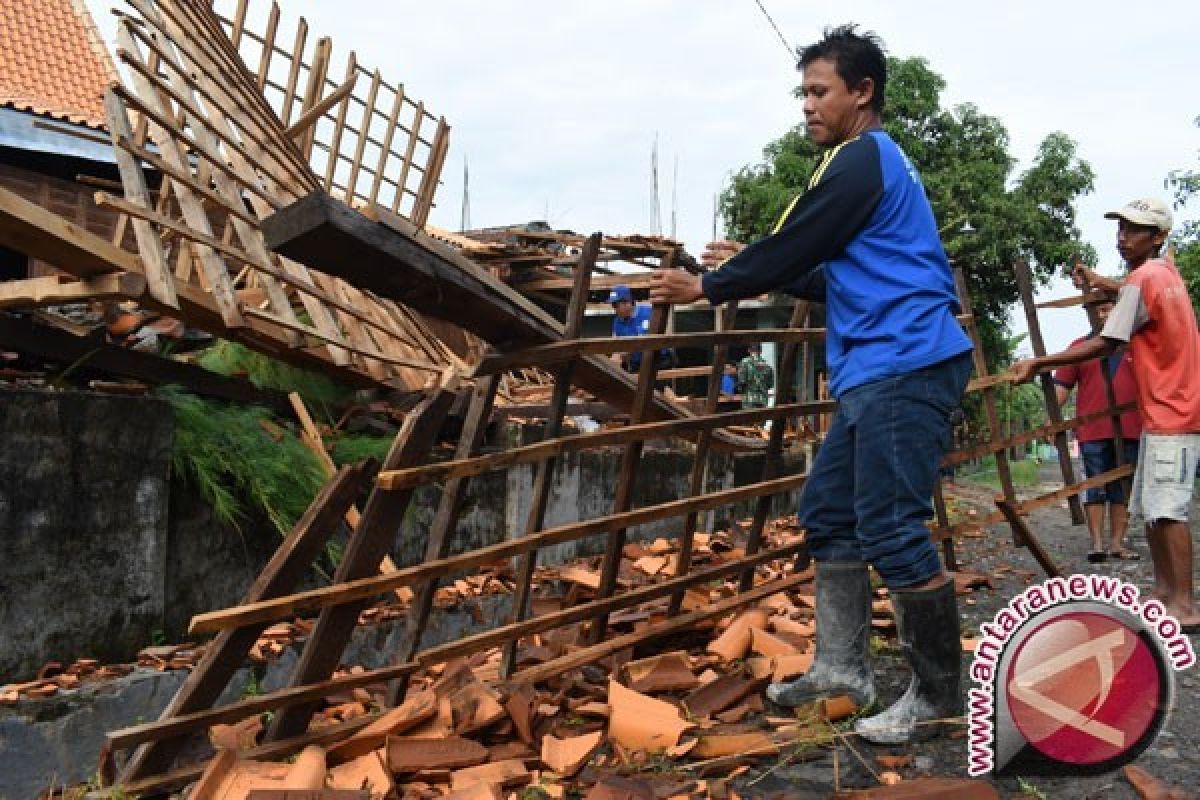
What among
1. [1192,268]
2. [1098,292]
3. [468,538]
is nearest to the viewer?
[468,538]

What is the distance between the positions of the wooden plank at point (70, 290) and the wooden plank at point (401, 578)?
1.33m

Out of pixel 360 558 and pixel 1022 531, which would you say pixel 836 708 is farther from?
pixel 1022 531

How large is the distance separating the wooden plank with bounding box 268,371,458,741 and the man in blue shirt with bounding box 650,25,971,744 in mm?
886

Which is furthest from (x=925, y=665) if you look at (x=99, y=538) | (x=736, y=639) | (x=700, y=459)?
(x=99, y=538)

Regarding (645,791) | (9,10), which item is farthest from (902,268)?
(9,10)

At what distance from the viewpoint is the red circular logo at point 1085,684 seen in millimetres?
2193

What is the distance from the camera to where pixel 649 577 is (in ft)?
16.7

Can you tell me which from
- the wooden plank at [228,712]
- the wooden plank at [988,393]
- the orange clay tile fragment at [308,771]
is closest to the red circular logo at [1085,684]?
the wooden plank at [228,712]

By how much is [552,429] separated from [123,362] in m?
2.09

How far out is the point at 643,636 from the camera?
3244 millimetres

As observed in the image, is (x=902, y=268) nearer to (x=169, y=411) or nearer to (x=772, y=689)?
(x=772, y=689)

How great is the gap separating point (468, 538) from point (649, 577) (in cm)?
101

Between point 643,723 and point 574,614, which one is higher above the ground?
point 574,614

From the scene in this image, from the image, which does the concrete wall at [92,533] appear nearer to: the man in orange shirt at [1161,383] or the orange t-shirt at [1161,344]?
the man in orange shirt at [1161,383]
